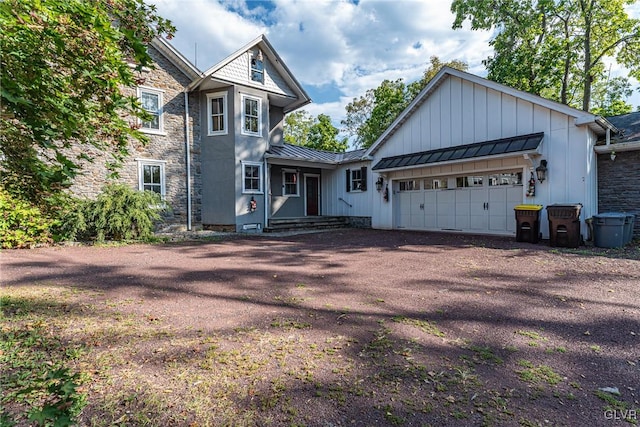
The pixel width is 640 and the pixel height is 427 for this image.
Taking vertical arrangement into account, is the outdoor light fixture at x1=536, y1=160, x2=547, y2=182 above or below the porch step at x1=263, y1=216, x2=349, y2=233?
above

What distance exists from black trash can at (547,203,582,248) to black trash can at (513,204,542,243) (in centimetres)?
40

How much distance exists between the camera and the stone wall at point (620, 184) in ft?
30.6

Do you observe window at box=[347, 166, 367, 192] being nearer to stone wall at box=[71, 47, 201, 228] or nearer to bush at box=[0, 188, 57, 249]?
stone wall at box=[71, 47, 201, 228]

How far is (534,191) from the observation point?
→ 9539 millimetres

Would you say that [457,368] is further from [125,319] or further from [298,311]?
[125,319]

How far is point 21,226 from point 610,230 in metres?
15.1

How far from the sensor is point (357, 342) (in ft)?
9.78

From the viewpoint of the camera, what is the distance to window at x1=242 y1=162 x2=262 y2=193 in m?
13.2

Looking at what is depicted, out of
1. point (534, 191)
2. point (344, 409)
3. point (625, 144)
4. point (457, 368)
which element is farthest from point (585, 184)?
point (344, 409)

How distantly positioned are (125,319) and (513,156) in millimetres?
10626

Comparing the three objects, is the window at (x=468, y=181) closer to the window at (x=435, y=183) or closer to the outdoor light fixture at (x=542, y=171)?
the window at (x=435, y=183)

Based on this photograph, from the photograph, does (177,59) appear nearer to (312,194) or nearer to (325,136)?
(312,194)

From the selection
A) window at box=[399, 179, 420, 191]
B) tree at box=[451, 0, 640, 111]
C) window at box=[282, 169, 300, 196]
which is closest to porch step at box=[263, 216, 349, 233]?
window at box=[282, 169, 300, 196]

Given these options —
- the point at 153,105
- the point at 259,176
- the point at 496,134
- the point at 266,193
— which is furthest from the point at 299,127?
the point at 496,134
